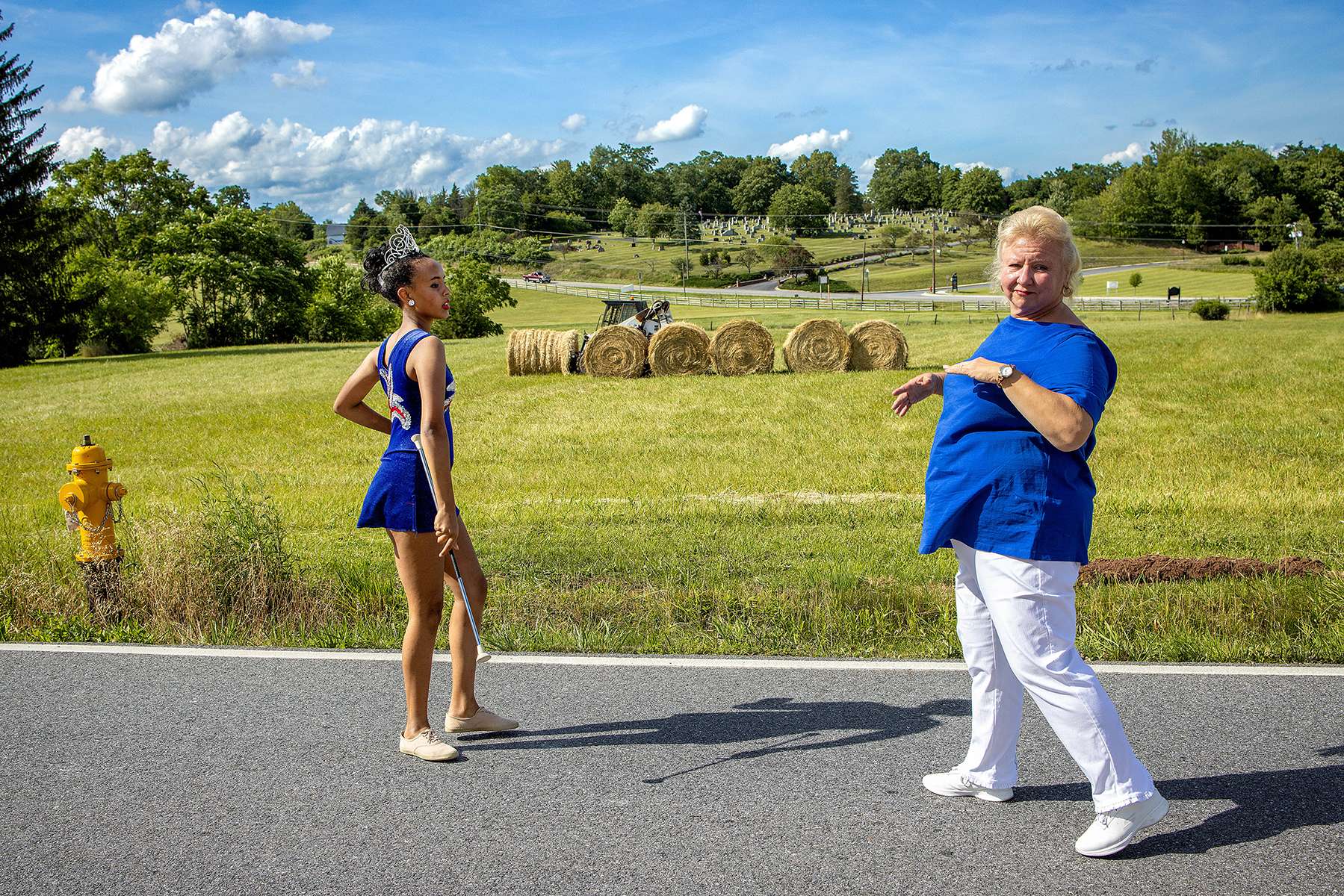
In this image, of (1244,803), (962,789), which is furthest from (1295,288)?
(962,789)

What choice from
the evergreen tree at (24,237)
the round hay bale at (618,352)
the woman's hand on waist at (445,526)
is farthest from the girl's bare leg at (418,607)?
the evergreen tree at (24,237)

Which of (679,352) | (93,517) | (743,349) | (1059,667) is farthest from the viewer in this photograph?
(679,352)

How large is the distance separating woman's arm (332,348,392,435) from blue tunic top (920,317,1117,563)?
90.8 inches

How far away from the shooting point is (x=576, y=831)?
3.53m

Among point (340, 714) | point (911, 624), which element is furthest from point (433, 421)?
point (911, 624)

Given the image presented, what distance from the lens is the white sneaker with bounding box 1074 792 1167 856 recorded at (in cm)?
328

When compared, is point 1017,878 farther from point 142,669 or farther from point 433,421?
point 142,669

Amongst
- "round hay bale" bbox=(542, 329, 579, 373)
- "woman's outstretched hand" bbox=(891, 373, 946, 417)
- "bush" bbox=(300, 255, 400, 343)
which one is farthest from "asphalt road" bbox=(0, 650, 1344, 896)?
"bush" bbox=(300, 255, 400, 343)

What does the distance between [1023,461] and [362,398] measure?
268 centimetres

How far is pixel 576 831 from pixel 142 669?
2.89 meters

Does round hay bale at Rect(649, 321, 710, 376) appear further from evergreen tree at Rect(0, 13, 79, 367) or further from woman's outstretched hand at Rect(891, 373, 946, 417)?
evergreen tree at Rect(0, 13, 79, 367)

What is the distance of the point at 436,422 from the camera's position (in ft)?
13.4

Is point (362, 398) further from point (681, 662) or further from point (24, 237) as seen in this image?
point (24, 237)

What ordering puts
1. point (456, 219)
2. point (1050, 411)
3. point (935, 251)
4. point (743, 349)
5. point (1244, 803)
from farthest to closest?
point (456, 219)
point (935, 251)
point (743, 349)
point (1244, 803)
point (1050, 411)
